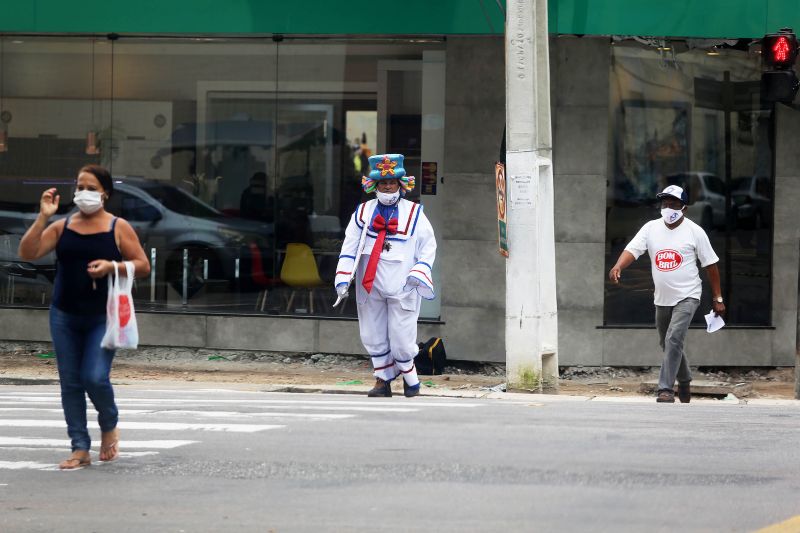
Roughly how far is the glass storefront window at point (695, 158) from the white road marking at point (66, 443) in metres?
7.77

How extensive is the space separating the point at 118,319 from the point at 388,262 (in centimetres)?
441

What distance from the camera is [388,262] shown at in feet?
39.2

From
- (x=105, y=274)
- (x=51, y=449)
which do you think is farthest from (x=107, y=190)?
(x=51, y=449)

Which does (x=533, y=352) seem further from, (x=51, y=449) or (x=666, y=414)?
(x=51, y=449)

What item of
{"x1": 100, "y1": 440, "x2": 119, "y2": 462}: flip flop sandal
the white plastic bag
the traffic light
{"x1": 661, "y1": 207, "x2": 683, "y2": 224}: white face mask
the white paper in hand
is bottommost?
{"x1": 100, "y1": 440, "x2": 119, "y2": 462}: flip flop sandal

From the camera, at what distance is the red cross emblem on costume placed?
11.9 meters

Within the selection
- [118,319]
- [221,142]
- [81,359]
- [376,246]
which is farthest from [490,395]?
[118,319]

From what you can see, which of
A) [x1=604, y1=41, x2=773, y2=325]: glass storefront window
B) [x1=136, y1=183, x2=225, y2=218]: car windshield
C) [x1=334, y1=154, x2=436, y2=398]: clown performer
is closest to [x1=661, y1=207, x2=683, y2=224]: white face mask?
[x1=334, y1=154, x2=436, y2=398]: clown performer

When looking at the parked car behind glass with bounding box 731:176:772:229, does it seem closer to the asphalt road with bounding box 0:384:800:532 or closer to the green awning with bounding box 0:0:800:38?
the green awning with bounding box 0:0:800:38

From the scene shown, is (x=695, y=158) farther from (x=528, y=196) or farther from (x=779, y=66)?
(x=528, y=196)

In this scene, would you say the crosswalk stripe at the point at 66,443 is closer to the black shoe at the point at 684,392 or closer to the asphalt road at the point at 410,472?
the asphalt road at the point at 410,472

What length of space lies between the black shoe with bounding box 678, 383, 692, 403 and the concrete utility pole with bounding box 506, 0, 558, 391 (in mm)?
1266

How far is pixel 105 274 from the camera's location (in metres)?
7.83

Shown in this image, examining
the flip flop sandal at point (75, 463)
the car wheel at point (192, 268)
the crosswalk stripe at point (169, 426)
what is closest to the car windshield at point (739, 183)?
the car wheel at point (192, 268)
